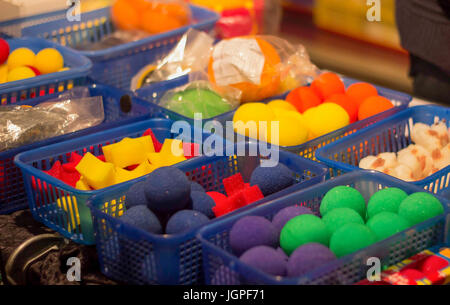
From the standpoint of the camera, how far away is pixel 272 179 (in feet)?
4.46

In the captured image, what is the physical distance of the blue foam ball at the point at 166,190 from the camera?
3.92 feet

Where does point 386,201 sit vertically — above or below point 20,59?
below

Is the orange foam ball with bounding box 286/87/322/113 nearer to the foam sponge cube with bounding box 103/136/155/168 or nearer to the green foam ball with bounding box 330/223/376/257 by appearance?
the foam sponge cube with bounding box 103/136/155/168

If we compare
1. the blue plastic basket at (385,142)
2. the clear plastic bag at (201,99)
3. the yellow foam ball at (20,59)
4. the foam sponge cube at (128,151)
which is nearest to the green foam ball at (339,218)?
the blue plastic basket at (385,142)

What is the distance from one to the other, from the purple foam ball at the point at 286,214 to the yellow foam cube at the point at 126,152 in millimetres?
462

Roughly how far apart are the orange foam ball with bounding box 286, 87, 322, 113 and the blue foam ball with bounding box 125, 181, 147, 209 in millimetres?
742

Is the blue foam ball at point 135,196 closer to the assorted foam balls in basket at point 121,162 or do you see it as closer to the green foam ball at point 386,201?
the assorted foam balls in basket at point 121,162

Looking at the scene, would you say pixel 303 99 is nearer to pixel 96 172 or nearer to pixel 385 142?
pixel 385 142

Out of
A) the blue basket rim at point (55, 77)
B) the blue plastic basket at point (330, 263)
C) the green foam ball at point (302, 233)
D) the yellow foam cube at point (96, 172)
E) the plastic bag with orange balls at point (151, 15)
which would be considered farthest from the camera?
the plastic bag with orange balls at point (151, 15)

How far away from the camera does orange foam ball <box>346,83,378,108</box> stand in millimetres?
1888

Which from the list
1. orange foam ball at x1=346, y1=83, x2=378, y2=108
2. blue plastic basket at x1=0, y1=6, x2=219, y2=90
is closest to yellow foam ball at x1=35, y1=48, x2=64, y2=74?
blue plastic basket at x1=0, y1=6, x2=219, y2=90

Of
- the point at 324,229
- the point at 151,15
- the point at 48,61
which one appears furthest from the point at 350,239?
the point at 151,15

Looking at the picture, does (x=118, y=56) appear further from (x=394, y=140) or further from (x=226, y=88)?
(x=394, y=140)

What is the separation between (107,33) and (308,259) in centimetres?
169
